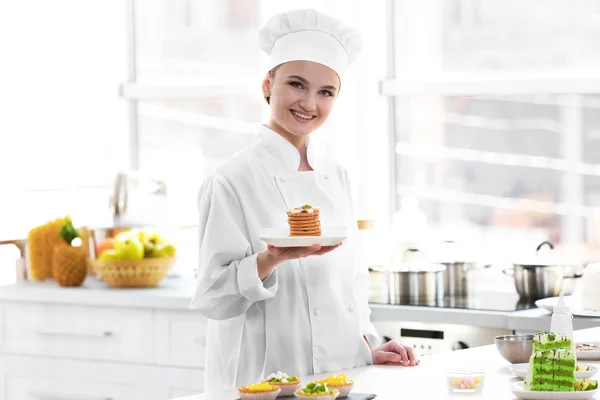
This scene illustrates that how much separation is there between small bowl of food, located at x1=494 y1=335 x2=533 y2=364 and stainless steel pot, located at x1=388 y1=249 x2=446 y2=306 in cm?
126

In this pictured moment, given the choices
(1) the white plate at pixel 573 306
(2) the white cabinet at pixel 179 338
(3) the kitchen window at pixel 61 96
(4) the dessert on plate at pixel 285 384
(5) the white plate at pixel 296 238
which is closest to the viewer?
(4) the dessert on plate at pixel 285 384

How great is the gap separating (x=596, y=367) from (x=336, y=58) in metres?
0.91

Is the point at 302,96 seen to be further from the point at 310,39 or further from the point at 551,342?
the point at 551,342

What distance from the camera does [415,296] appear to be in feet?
11.8

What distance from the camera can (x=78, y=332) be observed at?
4031 millimetres

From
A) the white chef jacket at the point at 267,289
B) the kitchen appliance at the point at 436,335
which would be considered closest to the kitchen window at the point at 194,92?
the kitchen appliance at the point at 436,335

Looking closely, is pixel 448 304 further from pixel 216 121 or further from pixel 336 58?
pixel 216 121

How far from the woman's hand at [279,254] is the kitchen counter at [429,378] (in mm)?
244

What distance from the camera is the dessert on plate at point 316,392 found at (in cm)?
185

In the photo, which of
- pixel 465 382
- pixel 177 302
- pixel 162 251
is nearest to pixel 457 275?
pixel 177 302

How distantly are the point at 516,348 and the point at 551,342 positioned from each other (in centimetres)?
24

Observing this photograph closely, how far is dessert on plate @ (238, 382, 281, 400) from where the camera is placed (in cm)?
188

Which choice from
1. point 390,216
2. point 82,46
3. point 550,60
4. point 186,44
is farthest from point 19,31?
point 550,60

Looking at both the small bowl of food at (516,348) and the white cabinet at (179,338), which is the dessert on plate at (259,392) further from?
the white cabinet at (179,338)
